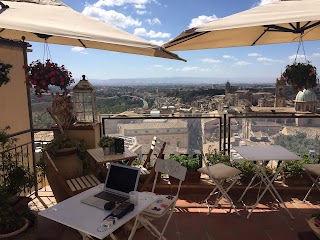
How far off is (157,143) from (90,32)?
2091 mm

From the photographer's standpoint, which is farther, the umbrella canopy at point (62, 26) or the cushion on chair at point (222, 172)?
the cushion on chair at point (222, 172)

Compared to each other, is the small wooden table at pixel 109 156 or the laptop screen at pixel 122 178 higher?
the laptop screen at pixel 122 178

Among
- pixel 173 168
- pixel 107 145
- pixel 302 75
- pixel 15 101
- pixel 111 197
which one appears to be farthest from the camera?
pixel 15 101

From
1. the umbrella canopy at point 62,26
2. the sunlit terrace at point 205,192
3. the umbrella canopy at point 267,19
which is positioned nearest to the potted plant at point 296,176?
the sunlit terrace at point 205,192

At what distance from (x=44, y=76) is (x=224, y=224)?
2912 millimetres

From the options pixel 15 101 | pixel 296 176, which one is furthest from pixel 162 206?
pixel 15 101

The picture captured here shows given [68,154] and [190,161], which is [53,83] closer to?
[68,154]

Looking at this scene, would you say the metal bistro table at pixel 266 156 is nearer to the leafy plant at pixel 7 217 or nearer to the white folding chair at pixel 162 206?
the white folding chair at pixel 162 206

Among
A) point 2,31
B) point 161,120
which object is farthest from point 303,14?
point 2,31

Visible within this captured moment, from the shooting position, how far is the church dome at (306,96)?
11.4 feet

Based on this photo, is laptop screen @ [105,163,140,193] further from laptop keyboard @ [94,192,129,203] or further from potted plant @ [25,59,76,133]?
potted plant @ [25,59,76,133]

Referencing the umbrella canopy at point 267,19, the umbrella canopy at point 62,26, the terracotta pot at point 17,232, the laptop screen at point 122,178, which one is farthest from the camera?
the terracotta pot at point 17,232

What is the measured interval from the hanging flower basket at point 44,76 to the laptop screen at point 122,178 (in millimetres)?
1684

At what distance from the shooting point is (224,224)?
3312mm
